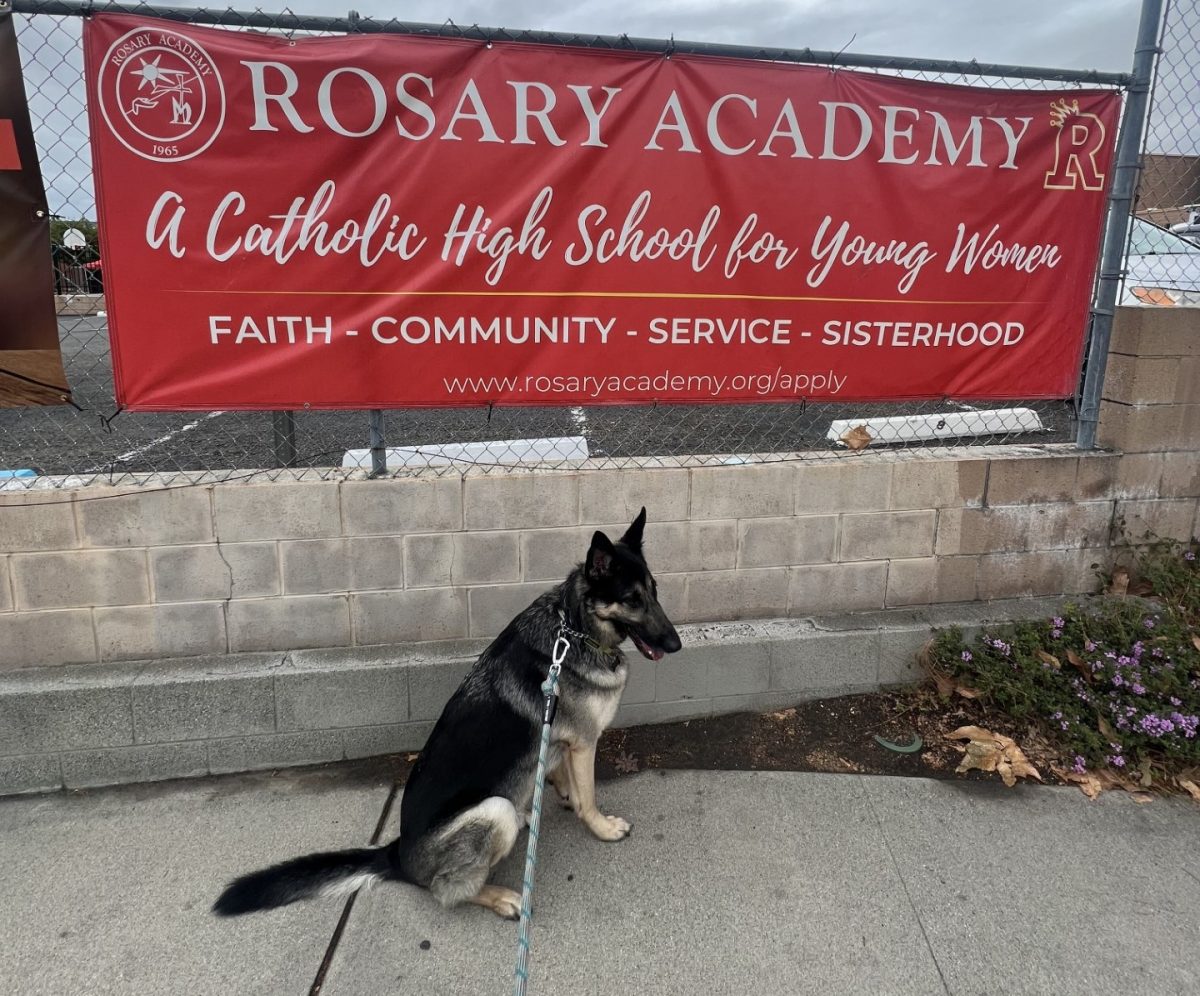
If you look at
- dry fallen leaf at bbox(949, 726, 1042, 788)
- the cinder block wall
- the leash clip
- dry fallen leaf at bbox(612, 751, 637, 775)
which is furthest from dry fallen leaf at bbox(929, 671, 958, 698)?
the leash clip

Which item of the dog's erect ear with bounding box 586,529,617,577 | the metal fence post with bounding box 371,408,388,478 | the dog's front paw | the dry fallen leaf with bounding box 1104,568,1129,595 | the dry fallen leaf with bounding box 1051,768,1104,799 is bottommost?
the dog's front paw

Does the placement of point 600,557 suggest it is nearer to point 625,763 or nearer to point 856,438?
point 625,763

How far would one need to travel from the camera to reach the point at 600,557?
2.58 metres

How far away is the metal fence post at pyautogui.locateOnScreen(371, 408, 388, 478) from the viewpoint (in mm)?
3325

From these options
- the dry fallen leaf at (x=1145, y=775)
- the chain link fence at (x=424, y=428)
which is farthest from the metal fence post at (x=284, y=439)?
the dry fallen leaf at (x=1145, y=775)

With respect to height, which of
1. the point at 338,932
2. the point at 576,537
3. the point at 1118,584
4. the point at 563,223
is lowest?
the point at 338,932

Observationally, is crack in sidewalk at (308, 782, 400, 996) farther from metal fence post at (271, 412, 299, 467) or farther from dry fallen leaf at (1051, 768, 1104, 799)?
dry fallen leaf at (1051, 768, 1104, 799)

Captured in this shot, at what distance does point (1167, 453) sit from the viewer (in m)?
3.96

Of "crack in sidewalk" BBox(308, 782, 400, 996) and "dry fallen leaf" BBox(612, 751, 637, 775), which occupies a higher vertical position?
"dry fallen leaf" BBox(612, 751, 637, 775)

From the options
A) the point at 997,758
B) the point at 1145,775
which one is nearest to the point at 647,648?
the point at 997,758

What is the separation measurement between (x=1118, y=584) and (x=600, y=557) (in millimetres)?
2941

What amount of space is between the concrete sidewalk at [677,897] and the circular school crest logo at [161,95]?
8.10 ft

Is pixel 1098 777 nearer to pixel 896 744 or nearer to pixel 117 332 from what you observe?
pixel 896 744

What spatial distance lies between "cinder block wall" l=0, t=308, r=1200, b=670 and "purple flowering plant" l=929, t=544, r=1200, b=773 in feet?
0.89
